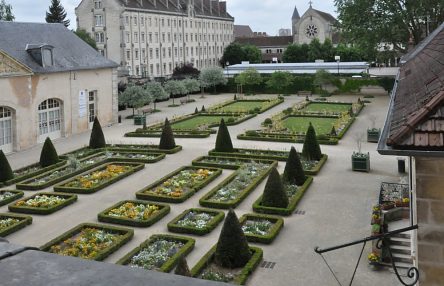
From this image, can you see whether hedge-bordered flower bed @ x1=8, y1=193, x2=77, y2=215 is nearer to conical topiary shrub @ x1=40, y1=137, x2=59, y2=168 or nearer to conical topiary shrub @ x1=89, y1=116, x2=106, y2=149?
conical topiary shrub @ x1=40, y1=137, x2=59, y2=168

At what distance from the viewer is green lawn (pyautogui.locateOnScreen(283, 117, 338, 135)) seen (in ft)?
109

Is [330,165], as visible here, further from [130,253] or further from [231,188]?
[130,253]

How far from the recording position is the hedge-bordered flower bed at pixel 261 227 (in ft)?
47.3

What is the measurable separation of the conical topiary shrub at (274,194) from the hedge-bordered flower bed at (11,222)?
26.6ft

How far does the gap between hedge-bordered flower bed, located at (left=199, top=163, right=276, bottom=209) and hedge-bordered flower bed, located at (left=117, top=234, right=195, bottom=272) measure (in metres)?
3.49

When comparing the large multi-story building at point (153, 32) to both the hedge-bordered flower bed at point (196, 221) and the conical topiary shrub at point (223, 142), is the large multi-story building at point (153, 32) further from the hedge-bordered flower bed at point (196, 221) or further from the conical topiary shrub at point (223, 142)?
the hedge-bordered flower bed at point (196, 221)

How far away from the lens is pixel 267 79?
59.1 metres

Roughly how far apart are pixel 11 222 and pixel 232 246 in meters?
8.19

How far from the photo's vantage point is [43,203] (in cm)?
1848

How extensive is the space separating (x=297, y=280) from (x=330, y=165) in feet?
41.7

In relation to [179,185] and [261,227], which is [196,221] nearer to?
[261,227]

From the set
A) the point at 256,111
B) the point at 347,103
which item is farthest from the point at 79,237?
the point at 347,103

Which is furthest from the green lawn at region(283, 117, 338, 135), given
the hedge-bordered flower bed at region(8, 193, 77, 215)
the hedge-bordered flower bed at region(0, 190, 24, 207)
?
the hedge-bordered flower bed at region(0, 190, 24, 207)

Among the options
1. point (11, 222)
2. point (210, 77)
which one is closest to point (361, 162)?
point (11, 222)
